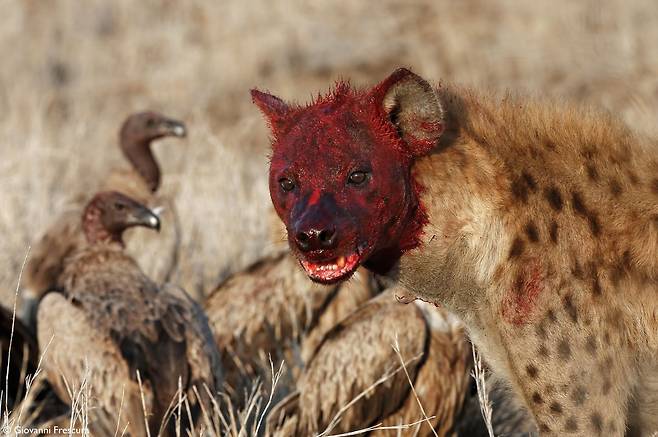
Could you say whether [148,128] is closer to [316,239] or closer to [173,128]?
[173,128]

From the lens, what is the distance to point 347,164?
3.37 metres

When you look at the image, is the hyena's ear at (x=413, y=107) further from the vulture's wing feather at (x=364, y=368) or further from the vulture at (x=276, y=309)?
the vulture at (x=276, y=309)

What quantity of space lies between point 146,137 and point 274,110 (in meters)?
6.07

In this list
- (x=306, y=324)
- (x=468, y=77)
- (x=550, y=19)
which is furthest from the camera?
(x=550, y=19)

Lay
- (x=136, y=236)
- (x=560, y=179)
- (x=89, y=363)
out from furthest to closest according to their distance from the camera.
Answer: (x=136, y=236) < (x=89, y=363) < (x=560, y=179)

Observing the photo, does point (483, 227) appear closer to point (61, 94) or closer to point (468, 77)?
point (468, 77)

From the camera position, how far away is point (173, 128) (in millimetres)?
9555

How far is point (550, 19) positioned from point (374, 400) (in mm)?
9363

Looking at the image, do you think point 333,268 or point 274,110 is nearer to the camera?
point 333,268

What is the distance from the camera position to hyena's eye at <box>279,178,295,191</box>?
3432mm

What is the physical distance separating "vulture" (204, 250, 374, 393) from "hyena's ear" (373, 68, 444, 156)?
351cm

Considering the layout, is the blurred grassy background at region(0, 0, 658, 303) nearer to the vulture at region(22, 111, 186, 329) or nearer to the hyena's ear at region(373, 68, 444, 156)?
the vulture at region(22, 111, 186, 329)

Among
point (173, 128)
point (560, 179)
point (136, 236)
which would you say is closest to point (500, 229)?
point (560, 179)

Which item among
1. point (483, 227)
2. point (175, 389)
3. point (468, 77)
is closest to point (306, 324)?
point (175, 389)
